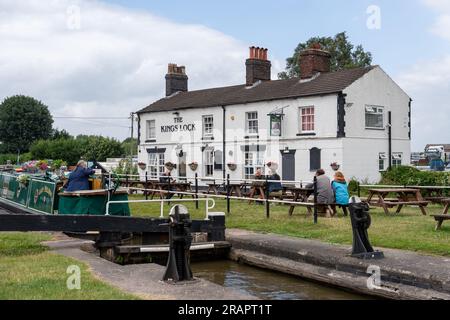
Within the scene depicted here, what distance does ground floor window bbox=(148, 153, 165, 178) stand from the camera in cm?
3341

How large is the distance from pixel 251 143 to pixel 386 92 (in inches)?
273

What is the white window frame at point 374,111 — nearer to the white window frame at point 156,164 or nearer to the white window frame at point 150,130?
the white window frame at point 156,164

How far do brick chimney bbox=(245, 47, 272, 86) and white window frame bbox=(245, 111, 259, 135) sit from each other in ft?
10.4

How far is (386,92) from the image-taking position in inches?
1054

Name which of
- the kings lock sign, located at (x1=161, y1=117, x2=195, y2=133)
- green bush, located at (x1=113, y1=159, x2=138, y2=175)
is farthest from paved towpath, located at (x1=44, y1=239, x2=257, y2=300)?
green bush, located at (x1=113, y1=159, x2=138, y2=175)

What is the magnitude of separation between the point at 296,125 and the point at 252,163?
3297 millimetres

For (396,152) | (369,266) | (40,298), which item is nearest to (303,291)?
(369,266)

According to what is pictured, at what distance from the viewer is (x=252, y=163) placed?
28219 millimetres

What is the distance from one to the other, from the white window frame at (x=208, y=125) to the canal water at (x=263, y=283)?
19.0 m

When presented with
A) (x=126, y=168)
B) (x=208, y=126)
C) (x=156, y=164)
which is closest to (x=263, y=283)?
(x=208, y=126)

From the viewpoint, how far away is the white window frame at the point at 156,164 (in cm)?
3339

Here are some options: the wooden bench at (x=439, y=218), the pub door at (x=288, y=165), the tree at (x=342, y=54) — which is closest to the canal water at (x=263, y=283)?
the wooden bench at (x=439, y=218)

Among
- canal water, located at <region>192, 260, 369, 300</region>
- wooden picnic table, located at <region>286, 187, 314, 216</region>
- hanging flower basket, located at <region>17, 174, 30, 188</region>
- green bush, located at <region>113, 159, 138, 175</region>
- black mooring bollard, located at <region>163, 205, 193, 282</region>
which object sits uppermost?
green bush, located at <region>113, 159, 138, 175</region>

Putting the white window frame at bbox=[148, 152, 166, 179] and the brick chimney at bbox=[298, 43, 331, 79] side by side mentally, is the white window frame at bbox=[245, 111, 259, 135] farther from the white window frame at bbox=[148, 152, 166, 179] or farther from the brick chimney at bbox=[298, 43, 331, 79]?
→ the white window frame at bbox=[148, 152, 166, 179]
